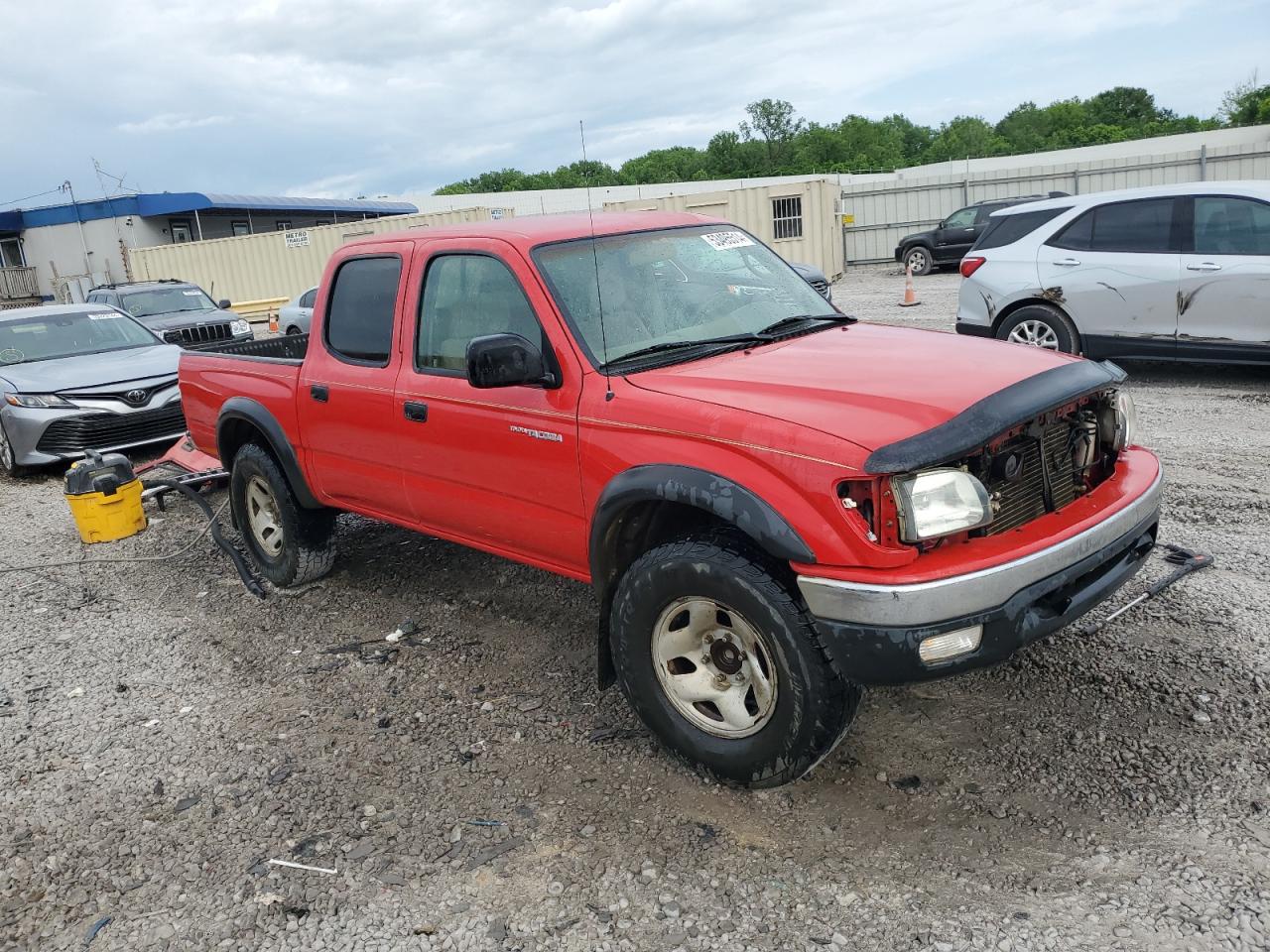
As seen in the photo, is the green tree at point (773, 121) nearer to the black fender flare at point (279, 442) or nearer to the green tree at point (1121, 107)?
the green tree at point (1121, 107)

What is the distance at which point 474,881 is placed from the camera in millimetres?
3068

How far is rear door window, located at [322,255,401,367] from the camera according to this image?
4602 mm

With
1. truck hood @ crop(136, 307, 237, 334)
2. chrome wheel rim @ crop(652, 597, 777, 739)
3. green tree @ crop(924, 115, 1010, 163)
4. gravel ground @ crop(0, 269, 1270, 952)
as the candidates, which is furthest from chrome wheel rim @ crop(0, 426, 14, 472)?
green tree @ crop(924, 115, 1010, 163)

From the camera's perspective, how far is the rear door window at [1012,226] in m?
9.49

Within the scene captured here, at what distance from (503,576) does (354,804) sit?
7.36 feet

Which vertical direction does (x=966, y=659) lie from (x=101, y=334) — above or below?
below

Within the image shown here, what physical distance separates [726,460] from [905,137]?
9688cm

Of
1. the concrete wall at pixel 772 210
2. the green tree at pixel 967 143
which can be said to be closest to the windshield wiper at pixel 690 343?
the concrete wall at pixel 772 210

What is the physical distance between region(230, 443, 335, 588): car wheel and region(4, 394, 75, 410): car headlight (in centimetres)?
416

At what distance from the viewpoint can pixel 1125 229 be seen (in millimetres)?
8836

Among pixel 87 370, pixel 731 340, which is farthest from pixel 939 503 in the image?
pixel 87 370

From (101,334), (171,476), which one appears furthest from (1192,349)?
(101,334)

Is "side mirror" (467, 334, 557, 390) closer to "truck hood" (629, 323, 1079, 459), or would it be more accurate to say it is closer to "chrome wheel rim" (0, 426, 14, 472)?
"truck hood" (629, 323, 1079, 459)

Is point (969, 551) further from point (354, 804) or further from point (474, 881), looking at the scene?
point (354, 804)
